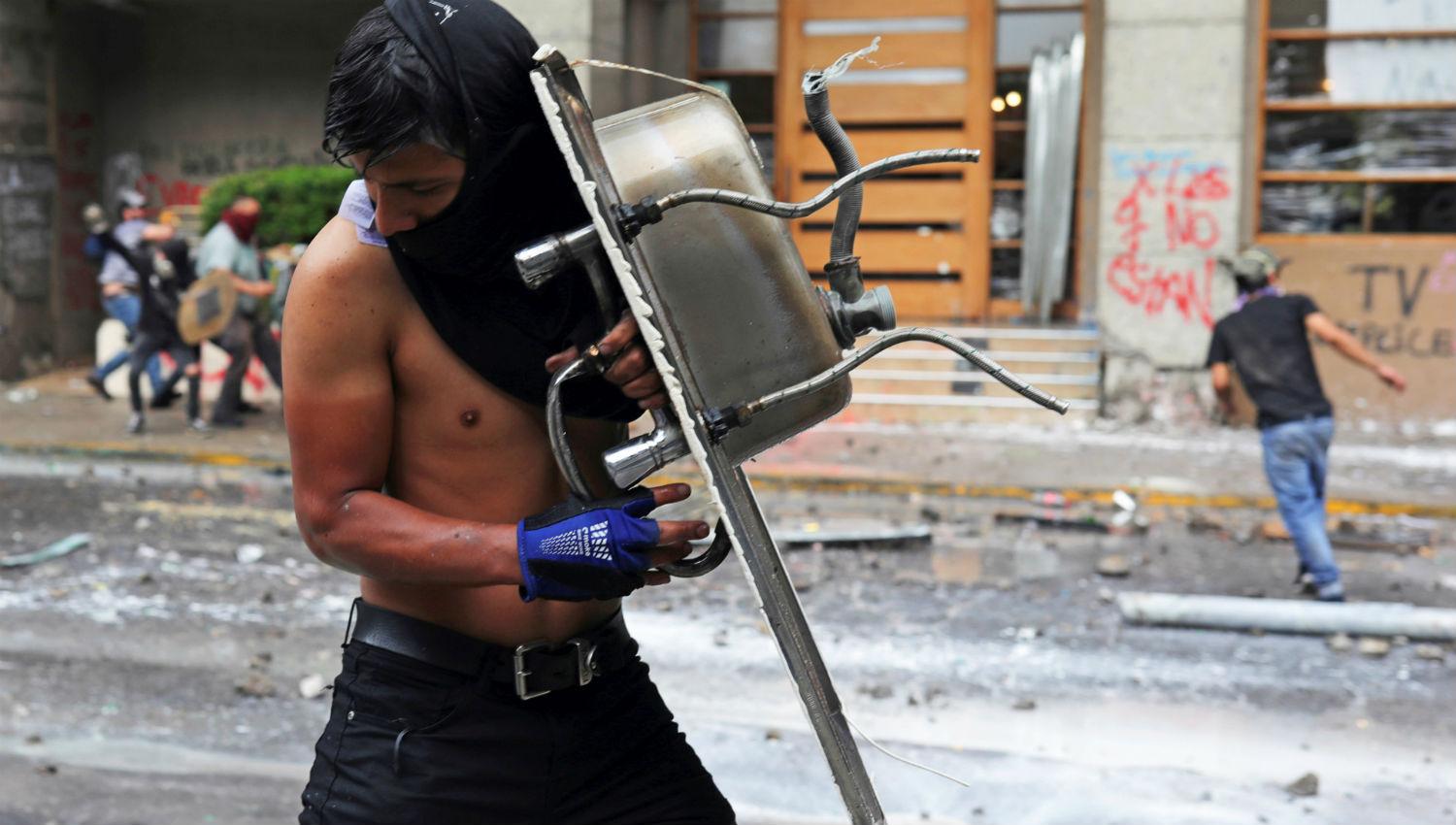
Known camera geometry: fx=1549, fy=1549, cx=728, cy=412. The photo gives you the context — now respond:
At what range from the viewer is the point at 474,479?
2.27 meters

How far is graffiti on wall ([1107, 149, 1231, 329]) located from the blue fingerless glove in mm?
11940

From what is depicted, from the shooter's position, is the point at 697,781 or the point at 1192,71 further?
the point at 1192,71

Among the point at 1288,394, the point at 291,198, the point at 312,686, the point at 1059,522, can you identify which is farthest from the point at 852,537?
the point at 291,198

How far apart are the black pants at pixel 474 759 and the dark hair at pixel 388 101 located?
77 cm

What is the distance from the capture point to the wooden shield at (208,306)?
12.2 m

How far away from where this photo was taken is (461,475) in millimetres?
2270

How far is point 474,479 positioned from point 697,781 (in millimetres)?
585

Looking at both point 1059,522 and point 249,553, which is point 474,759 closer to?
point 249,553

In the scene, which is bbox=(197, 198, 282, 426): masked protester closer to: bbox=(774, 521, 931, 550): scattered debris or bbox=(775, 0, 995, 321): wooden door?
bbox=(775, 0, 995, 321): wooden door

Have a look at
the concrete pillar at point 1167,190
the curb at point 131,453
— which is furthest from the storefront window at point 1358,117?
the curb at point 131,453

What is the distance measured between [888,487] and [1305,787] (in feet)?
18.6

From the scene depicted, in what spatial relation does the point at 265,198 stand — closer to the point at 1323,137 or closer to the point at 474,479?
the point at 1323,137

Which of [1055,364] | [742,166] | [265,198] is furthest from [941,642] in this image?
[265,198]

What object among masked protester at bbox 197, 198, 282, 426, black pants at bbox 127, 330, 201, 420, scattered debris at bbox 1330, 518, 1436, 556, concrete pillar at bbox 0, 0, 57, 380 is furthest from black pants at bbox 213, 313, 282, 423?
scattered debris at bbox 1330, 518, 1436, 556
